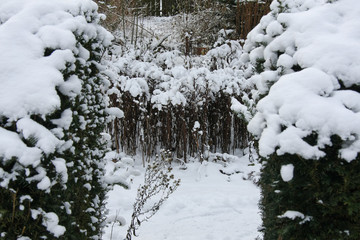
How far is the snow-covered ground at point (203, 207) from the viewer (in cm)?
333

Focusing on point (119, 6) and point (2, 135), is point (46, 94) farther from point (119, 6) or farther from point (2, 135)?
point (119, 6)

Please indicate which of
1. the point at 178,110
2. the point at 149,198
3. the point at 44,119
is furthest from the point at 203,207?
the point at 44,119

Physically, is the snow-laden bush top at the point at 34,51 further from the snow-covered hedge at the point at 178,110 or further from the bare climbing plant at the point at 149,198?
the snow-covered hedge at the point at 178,110

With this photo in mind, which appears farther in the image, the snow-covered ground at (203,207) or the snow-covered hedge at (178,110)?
the snow-covered hedge at (178,110)

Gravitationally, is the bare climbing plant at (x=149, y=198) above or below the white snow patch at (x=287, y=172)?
below

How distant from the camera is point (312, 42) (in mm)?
1825

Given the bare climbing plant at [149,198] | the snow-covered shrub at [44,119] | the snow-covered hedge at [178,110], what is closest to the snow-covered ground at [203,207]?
the bare climbing plant at [149,198]

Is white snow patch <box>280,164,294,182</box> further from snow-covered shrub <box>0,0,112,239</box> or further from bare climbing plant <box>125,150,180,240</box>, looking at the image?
bare climbing plant <box>125,150,180,240</box>

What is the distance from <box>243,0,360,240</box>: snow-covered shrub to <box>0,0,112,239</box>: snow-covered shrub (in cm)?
102

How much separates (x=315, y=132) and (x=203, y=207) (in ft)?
8.54

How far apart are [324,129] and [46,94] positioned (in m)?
1.29

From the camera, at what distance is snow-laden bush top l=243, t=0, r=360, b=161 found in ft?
4.90

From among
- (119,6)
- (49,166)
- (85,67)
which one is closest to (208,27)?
(119,6)

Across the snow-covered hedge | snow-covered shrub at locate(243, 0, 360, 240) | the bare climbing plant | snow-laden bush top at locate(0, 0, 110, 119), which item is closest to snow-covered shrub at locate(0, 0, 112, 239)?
snow-laden bush top at locate(0, 0, 110, 119)
